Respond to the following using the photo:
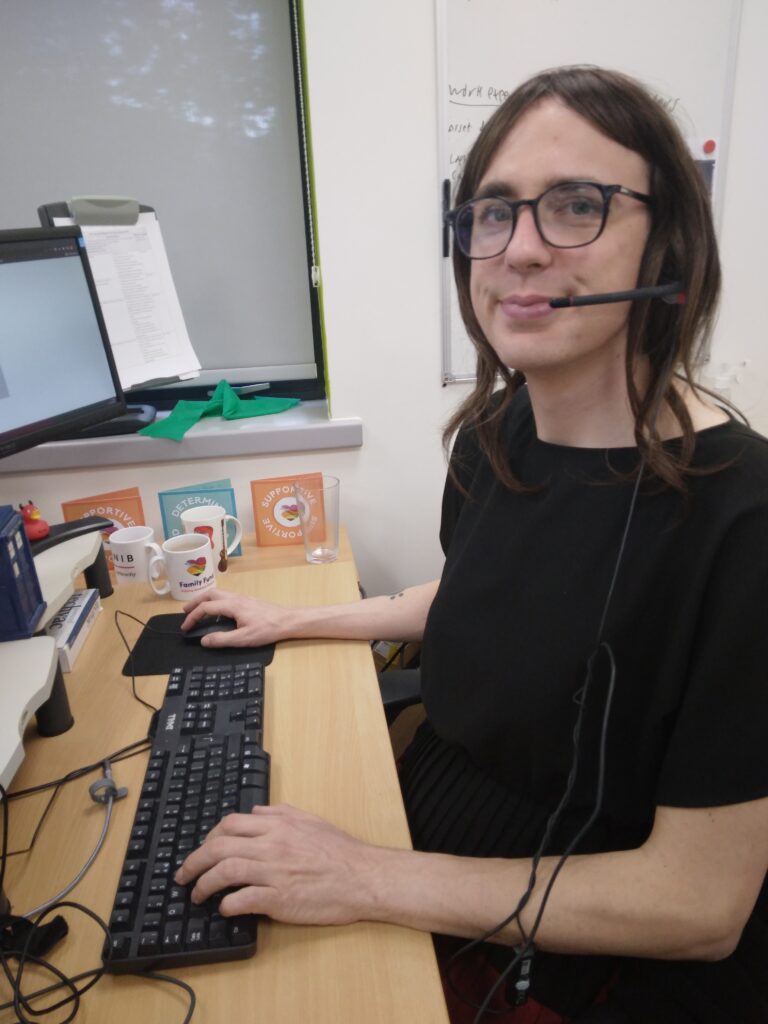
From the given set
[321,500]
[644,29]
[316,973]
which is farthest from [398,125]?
[316,973]

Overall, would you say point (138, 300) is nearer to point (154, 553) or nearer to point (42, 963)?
point (154, 553)

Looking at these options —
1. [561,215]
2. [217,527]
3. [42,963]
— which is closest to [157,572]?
[217,527]

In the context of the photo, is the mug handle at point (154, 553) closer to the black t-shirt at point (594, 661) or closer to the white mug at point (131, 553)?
the white mug at point (131, 553)

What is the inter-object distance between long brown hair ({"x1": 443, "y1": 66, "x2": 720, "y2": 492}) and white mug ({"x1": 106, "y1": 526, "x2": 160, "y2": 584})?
900mm

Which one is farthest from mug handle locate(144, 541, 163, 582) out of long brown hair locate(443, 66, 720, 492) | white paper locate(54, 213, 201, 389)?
long brown hair locate(443, 66, 720, 492)

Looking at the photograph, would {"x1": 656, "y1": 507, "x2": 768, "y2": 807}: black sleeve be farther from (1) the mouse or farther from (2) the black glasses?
(1) the mouse

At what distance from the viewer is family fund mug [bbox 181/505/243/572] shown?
1307 mm

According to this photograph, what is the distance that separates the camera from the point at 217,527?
1327mm

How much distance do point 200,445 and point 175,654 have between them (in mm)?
595

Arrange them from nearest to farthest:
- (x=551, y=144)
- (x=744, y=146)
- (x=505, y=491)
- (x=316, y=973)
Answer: (x=316, y=973), (x=551, y=144), (x=505, y=491), (x=744, y=146)

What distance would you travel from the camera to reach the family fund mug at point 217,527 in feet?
Result: 4.29

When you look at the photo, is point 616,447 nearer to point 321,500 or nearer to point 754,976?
point 754,976

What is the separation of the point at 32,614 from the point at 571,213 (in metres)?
0.82

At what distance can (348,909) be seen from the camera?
62cm
